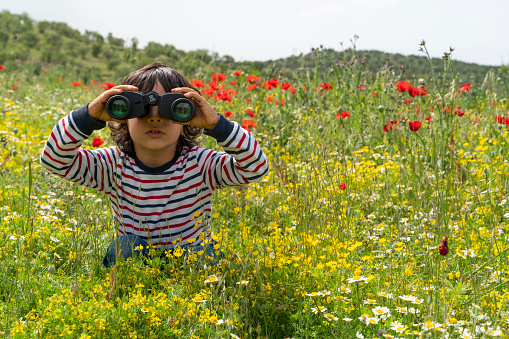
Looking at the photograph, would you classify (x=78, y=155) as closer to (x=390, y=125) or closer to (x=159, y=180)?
(x=159, y=180)

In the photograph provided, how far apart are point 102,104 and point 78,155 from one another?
0.38m

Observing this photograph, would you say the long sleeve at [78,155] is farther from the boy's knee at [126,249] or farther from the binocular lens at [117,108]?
the boy's knee at [126,249]

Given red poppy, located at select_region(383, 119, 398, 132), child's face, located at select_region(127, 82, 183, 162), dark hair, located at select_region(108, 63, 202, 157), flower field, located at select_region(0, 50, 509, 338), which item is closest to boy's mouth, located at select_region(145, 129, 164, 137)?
child's face, located at select_region(127, 82, 183, 162)

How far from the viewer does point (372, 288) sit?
7.11 ft

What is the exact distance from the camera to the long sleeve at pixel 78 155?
2.31 m

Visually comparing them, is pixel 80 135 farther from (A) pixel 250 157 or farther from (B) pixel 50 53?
(B) pixel 50 53

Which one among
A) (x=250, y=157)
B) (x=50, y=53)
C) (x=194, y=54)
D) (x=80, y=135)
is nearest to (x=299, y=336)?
(x=250, y=157)

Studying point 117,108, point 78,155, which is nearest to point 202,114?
point 117,108

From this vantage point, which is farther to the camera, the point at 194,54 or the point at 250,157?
the point at 194,54

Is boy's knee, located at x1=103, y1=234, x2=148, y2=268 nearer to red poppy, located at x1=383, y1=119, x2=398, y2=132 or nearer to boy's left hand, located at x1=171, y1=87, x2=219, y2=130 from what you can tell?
boy's left hand, located at x1=171, y1=87, x2=219, y2=130

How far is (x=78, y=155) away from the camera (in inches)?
98.9

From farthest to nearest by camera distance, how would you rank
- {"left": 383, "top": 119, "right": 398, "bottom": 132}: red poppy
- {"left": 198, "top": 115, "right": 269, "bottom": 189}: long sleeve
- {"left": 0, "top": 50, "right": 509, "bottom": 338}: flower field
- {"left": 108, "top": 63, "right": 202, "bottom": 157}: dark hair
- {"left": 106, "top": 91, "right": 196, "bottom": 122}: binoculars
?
1. {"left": 383, "top": 119, "right": 398, "bottom": 132}: red poppy
2. {"left": 108, "top": 63, "right": 202, "bottom": 157}: dark hair
3. {"left": 198, "top": 115, "right": 269, "bottom": 189}: long sleeve
4. {"left": 106, "top": 91, "right": 196, "bottom": 122}: binoculars
5. {"left": 0, "top": 50, "right": 509, "bottom": 338}: flower field

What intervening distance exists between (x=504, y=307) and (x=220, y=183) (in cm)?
146

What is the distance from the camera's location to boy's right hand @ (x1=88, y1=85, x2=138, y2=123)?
225cm
